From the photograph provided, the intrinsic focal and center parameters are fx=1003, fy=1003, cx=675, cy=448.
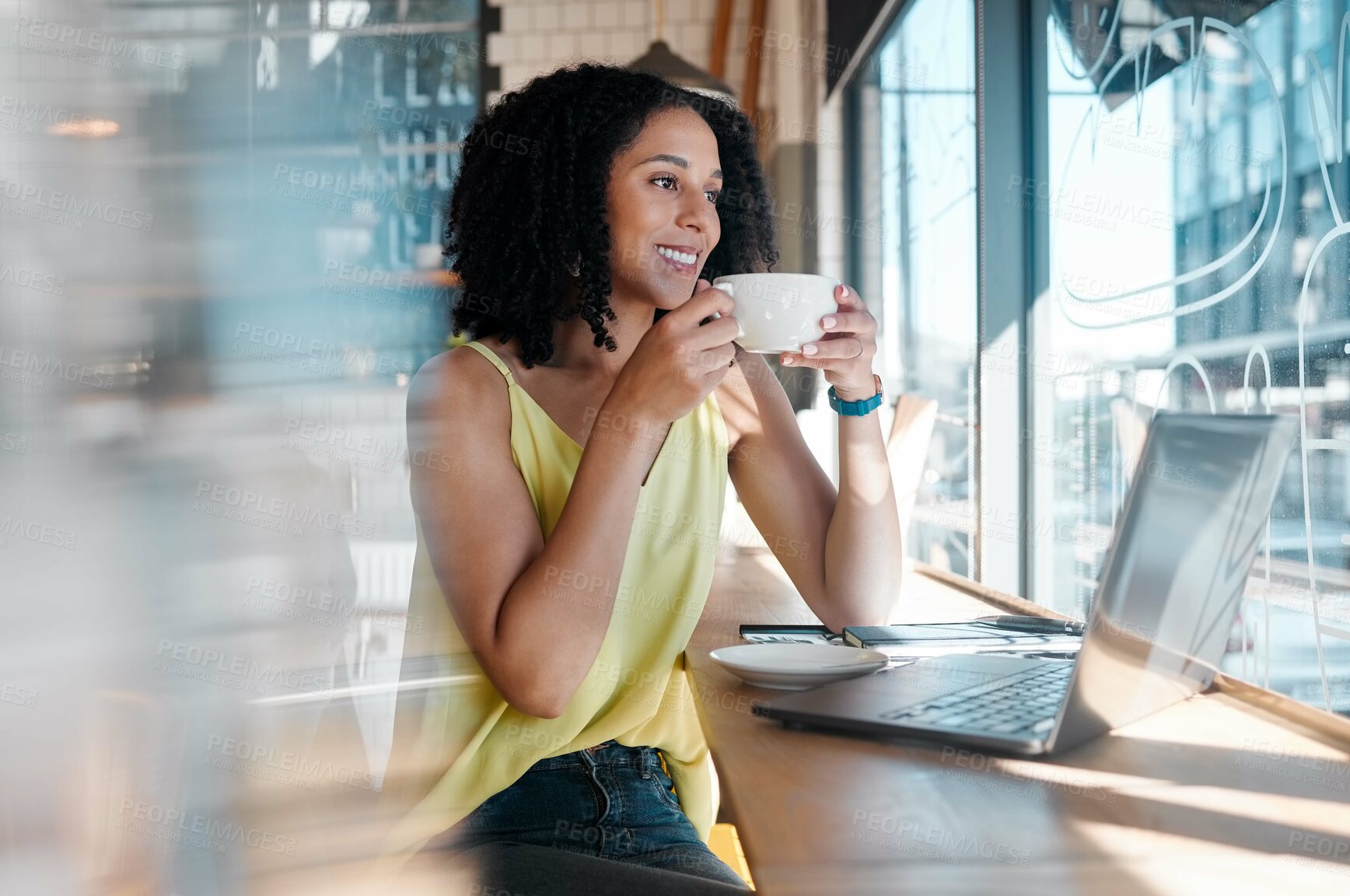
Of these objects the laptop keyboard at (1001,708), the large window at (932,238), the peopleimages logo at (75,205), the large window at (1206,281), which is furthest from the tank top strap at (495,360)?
the large window at (932,238)

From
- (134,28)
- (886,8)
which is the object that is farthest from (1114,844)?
(886,8)

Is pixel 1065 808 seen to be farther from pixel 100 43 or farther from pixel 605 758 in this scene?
pixel 100 43

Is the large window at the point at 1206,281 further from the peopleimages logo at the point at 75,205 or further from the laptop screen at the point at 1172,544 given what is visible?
the peopleimages logo at the point at 75,205

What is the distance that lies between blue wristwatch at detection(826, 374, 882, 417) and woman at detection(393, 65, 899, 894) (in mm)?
15

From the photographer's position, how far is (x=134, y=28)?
1.44m

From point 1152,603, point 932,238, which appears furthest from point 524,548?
point 932,238

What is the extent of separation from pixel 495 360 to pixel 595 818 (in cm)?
50

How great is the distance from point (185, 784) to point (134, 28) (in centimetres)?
106

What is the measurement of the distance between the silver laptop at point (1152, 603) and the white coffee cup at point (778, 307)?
0.35 meters

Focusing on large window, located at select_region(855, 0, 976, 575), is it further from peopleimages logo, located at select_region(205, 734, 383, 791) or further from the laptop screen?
the laptop screen

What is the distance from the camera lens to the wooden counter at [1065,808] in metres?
0.46

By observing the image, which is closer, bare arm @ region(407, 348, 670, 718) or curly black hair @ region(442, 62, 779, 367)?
bare arm @ region(407, 348, 670, 718)

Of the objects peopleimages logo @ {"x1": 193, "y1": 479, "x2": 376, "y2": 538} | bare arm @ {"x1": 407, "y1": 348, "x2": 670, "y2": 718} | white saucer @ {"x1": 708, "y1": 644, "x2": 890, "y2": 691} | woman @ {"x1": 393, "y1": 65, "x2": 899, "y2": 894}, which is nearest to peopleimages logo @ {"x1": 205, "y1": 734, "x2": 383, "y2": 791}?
peopleimages logo @ {"x1": 193, "y1": 479, "x2": 376, "y2": 538}

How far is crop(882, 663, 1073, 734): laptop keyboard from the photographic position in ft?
2.12
